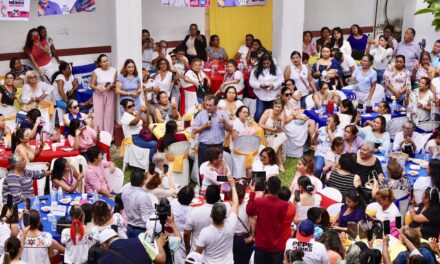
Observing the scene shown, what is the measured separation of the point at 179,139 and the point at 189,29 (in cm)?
577

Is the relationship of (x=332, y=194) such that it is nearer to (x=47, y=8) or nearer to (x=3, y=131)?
(x=3, y=131)

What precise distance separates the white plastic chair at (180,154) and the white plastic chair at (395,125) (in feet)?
10.1

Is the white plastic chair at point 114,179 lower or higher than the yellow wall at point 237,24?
lower

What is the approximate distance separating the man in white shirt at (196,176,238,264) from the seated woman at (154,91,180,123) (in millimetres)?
4563

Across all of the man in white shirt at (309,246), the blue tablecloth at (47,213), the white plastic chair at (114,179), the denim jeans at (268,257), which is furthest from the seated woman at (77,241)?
the white plastic chair at (114,179)

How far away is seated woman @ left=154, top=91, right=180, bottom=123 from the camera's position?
11.0 metres

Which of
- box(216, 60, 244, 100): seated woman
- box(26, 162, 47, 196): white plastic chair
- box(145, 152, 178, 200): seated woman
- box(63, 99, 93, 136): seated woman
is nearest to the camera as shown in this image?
box(145, 152, 178, 200): seated woman

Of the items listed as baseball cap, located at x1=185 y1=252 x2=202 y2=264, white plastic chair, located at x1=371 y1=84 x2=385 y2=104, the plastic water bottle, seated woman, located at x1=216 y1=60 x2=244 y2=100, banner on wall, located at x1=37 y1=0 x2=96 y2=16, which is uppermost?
banner on wall, located at x1=37 y1=0 x2=96 y2=16

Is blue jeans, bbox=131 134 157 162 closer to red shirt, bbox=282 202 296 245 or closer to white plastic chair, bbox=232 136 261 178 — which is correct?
white plastic chair, bbox=232 136 261 178

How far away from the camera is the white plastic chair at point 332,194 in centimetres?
797

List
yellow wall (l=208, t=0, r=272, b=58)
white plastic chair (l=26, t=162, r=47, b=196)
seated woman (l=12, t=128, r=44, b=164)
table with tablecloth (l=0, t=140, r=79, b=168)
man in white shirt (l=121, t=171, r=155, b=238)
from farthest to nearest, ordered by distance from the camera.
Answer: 1. yellow wall (l=208, t=0, r=272, b=58)
2. table with tablecloth (l=0, t=140, r=79, b=168)
3. seated woman (l=12, t=128, r=44, b=164)
4. white plastic chair (l=26, t=162, r=47, b=196)
5. man in white shirt (l=121, t=171, r=155, b=238)

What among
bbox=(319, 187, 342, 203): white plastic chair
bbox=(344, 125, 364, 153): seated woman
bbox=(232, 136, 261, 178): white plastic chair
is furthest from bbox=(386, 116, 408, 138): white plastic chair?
bbox=(319, 187, 342, 203): white plastic chair

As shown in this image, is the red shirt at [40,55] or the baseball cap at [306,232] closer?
→ the baseball cap at [306,232]

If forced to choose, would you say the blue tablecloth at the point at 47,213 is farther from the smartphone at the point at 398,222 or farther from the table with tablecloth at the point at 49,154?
the smartphone at the point at 398,222
